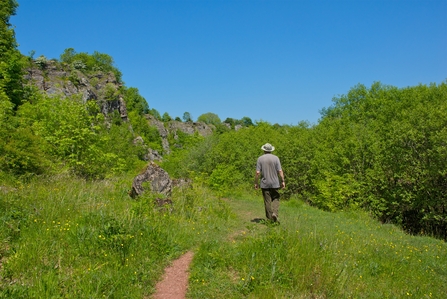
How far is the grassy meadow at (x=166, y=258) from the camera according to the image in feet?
13.8

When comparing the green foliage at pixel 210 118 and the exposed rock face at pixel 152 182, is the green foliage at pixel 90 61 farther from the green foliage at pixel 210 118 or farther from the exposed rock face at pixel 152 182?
the exposed rock face at pixel 152 182

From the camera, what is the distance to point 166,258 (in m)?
5.34

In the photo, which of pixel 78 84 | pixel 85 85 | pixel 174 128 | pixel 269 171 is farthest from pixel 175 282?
pixel 174 128

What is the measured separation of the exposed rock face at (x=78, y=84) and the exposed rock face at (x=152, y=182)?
43979 mm

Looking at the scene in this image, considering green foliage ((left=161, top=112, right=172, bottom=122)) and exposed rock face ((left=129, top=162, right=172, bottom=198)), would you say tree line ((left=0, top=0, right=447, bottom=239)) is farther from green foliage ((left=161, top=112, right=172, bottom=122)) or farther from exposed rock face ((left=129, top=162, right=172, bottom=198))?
green foliage ((left=161, top=112, right=172, bottom=122))

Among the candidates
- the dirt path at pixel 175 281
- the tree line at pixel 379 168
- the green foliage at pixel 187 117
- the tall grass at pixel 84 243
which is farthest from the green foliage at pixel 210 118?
the dirt path at pixel 175 281

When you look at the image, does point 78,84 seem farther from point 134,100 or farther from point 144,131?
point 134,100

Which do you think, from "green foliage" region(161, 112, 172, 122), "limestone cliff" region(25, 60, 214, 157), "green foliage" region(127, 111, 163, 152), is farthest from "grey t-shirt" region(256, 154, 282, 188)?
"green foliage" region(161, 112, 172, 122)

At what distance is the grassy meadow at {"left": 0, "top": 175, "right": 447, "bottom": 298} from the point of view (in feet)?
13.8

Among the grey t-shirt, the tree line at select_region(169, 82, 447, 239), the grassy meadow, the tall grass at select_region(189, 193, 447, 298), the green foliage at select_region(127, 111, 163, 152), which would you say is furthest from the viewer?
the green foliage at select_region(127, 111, 163, 152)

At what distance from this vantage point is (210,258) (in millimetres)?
5188

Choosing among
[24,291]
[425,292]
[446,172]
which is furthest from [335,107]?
[24,291]

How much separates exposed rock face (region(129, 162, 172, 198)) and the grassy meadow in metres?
1.48

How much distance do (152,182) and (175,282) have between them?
5.06 meters
